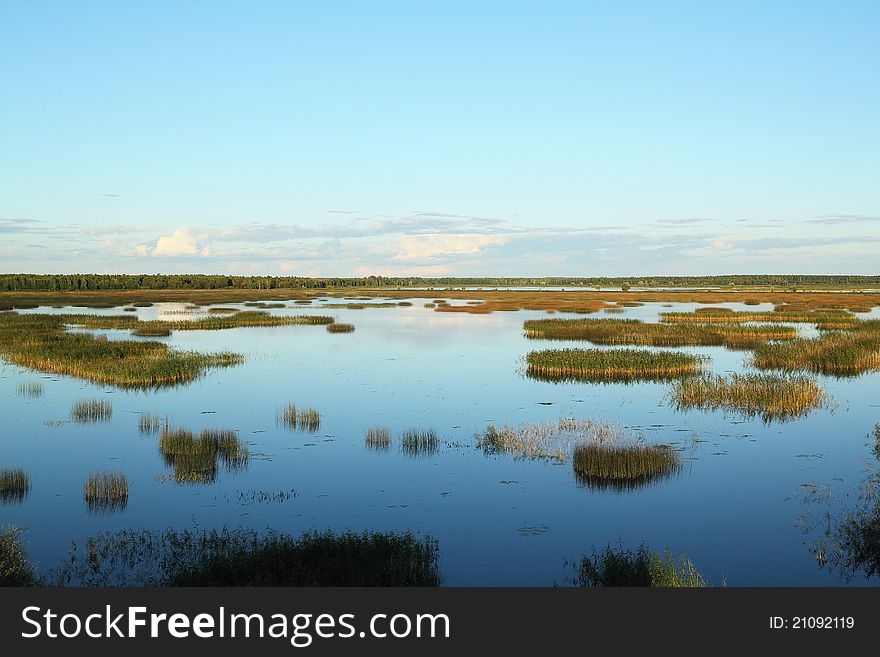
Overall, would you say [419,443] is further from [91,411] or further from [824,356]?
[824,356]

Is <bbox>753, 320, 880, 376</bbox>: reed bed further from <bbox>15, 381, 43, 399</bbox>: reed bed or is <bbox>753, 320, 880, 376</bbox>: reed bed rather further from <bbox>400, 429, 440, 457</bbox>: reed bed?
<bbox>15, 381, 43, 399</bbox>: reed bed

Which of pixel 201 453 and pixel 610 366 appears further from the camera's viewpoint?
pixel 610 366

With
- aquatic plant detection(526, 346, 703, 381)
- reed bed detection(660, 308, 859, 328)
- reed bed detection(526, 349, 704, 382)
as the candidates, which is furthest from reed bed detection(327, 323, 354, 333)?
reed bed detection(660, 308, 859, 328)

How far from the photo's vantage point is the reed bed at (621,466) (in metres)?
17.7

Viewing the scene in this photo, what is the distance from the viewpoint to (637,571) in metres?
11.6

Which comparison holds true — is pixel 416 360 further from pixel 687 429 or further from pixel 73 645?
pixel 73 645

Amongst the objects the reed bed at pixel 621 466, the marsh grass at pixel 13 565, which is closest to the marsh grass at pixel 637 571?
the reed bed at pixel 621 466

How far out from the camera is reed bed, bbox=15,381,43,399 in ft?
97.8

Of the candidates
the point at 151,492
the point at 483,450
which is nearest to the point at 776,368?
the point at 483,450

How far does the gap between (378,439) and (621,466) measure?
7331mm

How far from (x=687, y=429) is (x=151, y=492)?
15.8 metres

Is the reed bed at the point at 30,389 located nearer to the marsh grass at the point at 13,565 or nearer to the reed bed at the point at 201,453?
the reed bed at the point at 201,453

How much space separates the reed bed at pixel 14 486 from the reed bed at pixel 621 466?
12.8m

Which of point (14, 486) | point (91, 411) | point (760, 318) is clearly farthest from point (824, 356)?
point (14, 486)
